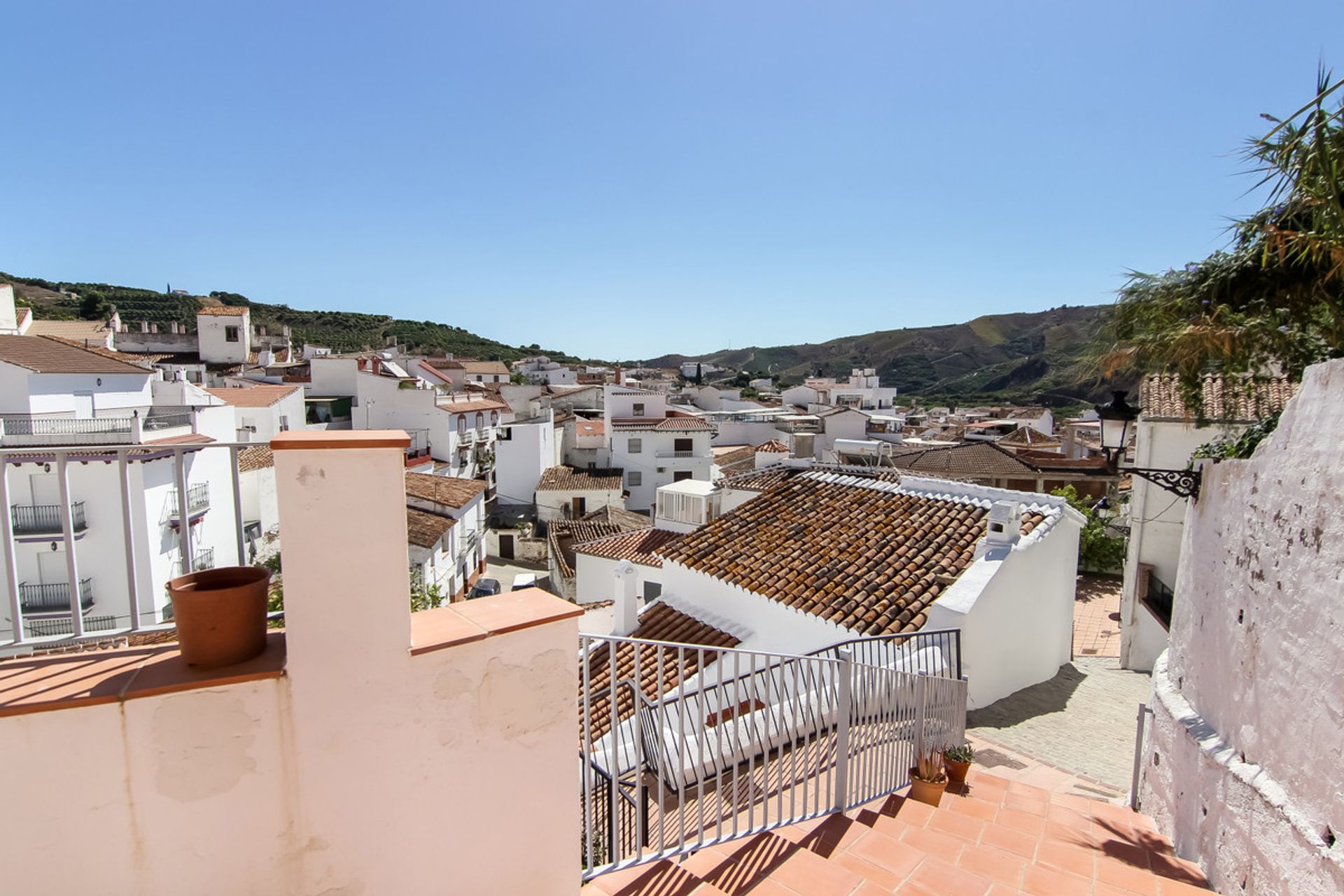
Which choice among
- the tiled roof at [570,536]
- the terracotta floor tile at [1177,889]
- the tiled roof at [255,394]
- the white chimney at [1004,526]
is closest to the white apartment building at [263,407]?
the tiled roof at [255,394]

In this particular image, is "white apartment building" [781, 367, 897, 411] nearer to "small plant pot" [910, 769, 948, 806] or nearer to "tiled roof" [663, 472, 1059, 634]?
"tiled roof" [663, 472, 1059, 634]

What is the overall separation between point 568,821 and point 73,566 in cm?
190

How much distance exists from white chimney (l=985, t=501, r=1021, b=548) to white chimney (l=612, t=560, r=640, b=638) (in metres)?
5.81

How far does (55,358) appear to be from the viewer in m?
17.9

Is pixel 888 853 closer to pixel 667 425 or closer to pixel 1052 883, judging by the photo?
pixel 1052 883

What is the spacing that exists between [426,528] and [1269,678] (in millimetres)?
19598

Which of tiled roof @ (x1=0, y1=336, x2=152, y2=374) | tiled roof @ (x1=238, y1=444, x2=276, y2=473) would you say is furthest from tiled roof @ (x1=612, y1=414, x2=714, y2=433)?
tiled roof @ (x1=238, y1=444, x2=276, y2=473)

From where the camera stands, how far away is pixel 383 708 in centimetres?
207

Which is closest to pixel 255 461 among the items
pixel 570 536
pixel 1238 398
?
pixel 1238 398

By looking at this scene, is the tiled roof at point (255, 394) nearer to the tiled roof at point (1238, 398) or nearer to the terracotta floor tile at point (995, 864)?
the terracotta floor tile at point (995, 864)

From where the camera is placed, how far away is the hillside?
62.3 meters

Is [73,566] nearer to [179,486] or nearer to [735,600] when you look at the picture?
[179,486]

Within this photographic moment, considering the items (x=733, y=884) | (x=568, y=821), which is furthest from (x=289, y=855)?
(x=733, y=884)

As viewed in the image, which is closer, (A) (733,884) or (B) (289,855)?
(B) (289,855)
